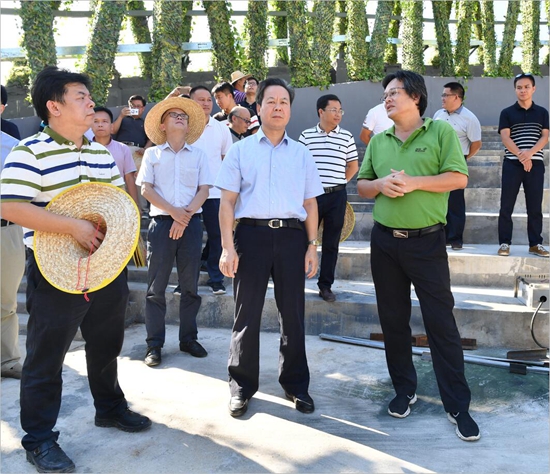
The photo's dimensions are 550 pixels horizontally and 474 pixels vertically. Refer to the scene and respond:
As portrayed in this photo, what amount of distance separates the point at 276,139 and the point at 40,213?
1.46 m

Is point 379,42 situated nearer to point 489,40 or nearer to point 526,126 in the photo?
point 489,40

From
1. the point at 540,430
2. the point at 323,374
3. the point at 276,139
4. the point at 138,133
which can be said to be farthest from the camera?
the point at 138,133

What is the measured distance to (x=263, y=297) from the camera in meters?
3.42

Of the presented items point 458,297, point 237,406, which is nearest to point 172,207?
point 237,406

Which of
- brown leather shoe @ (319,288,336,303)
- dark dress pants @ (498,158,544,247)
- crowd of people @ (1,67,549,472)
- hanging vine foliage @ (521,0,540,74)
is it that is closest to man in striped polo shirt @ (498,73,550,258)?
dark dress pants @ (498,158,544,247)

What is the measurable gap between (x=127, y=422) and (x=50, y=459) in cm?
49

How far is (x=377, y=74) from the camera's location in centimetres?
1146

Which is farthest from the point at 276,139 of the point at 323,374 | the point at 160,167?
the point at 323,374

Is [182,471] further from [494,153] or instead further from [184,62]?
[184,62]

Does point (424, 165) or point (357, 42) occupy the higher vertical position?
point (357, 42)

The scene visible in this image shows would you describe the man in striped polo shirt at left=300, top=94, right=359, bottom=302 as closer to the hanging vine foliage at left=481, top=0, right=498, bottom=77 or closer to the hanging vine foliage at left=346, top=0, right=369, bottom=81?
the hanging vine foliage at left=346, top=0, right=369, bottom=81

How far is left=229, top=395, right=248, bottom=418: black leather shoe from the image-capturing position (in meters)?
3.33

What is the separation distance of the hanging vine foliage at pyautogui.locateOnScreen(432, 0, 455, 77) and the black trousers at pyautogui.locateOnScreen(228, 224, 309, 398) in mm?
11293

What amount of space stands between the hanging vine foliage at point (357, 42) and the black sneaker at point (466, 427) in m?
9.29
